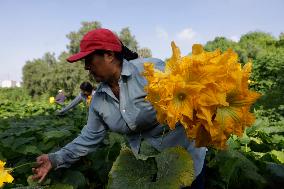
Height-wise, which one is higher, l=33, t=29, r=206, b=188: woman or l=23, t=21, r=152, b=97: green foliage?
l=33, t=29, r=206, b=188: woman

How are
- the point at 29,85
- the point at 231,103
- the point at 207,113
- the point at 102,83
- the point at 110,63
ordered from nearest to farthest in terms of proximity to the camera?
the point at 207,113
the point at 231,103
the point at 110,63
the point at 102,83
the point at 29,85

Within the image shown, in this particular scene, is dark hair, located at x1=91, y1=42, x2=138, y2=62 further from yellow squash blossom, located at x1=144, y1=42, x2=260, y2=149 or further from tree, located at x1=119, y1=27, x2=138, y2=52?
tree, located at x1=119, y1=27, x2=138, y2=52

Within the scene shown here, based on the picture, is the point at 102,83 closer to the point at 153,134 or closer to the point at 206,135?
the point at 153,134

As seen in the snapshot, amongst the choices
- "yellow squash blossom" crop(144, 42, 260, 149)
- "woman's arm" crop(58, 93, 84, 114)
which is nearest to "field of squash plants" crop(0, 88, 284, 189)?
"yellow squash blossom" crop(144, 42, 260, 149)

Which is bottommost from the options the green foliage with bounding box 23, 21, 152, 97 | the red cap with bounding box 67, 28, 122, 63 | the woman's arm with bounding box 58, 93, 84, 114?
the green foliage with bounding box 23, 21, 152, 97

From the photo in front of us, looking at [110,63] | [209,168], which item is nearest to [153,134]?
[110,63]

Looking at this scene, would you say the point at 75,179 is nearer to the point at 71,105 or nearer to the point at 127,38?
the point at 71,105

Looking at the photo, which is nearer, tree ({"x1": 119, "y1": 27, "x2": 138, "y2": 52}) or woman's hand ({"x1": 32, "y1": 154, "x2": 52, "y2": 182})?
woman's hand ({"x1": 32, "y1": 154, "x2": 52, "y2": 182})

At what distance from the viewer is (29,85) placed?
5362cm

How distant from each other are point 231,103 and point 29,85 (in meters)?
53.2

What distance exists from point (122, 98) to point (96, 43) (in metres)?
0.38

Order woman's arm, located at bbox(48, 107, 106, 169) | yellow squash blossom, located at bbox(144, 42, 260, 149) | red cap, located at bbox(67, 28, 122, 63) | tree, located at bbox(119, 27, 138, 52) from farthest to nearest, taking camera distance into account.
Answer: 1. tree, located at bbox(119, 27, 138, 52)
2. woman's arm, located at bbox(48, 107, 106, 169)
3. red cap, located at bbox(67, 28, 122, 63)
4. yellow squash blossom, located at bbox(144, 42, 260, 149)

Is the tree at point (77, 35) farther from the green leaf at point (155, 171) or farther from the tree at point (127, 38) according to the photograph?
the green leaf at point (155, 171)

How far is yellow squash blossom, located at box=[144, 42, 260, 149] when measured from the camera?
187cm
